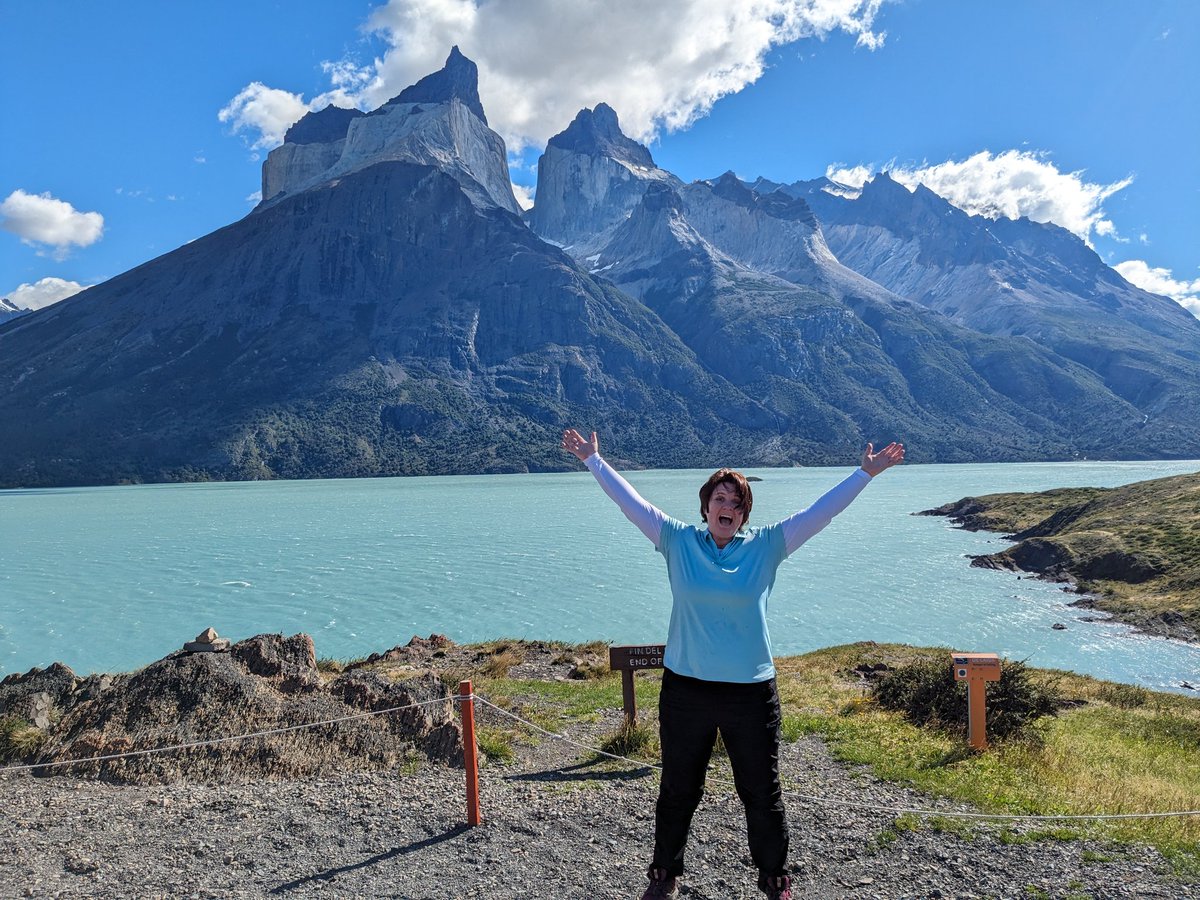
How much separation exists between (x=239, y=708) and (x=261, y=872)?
4051 mm

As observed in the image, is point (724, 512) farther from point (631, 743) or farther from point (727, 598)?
point (631, 743)

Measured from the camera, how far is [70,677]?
11.7 meters

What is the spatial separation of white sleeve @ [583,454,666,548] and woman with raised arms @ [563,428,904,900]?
0.04 feet

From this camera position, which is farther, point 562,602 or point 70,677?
point 562,602

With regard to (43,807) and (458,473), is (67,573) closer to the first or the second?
(43,807)

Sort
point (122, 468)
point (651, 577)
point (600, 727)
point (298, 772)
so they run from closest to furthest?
point (298, 772) → point (600, 727) → point (651, 577) → point (122, 468)

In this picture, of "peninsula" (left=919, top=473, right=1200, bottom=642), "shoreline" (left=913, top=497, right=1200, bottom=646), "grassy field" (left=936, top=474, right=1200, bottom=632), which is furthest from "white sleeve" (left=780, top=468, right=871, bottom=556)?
"grassy field" (left=936, top=474, right=1200, bottom=632)

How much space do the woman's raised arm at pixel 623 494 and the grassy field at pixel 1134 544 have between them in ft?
105

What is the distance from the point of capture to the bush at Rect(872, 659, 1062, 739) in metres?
10.3

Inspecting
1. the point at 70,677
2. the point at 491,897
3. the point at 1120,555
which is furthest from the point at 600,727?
the point at 1120,555

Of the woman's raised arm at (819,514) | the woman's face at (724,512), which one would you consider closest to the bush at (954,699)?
the woman's raised arm at (819,514)

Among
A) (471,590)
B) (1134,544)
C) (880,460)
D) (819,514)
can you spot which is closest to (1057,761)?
(880,460)

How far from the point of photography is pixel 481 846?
6734 millimetres

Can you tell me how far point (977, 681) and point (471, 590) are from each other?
33744 mm
